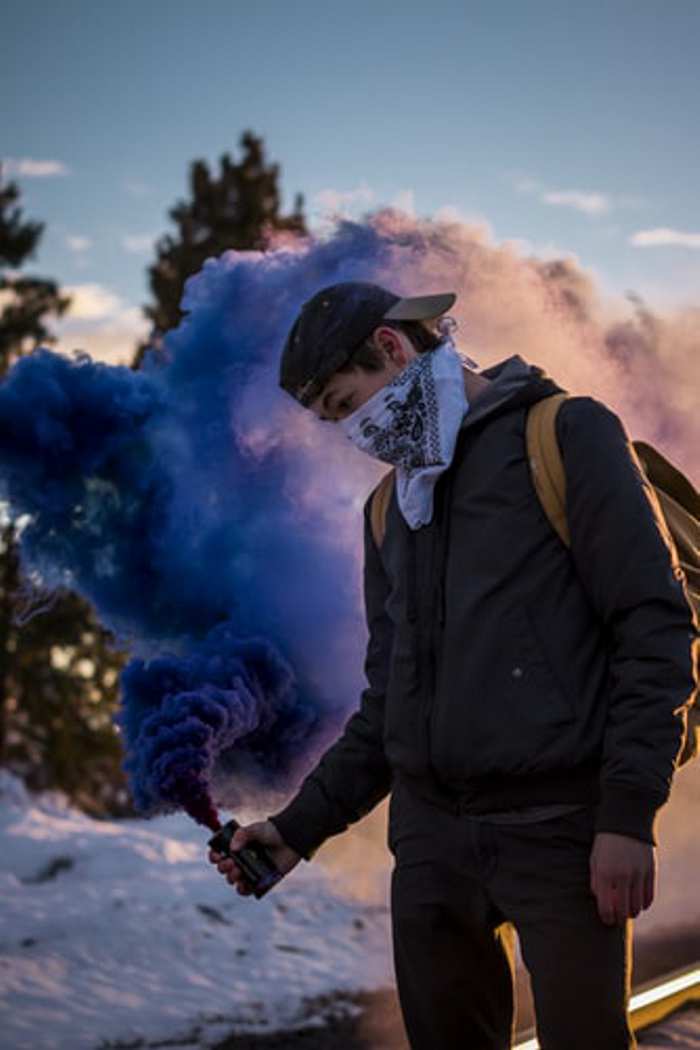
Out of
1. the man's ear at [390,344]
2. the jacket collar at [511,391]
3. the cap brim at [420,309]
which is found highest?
the cap brim at [420,309]

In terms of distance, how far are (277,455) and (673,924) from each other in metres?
4.28

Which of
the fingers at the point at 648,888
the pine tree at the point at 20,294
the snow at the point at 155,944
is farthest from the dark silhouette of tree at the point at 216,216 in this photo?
the fingers at the point at 648,888

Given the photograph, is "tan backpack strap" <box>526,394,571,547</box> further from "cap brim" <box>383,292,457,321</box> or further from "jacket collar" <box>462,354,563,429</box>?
"cap brim" <box>383,292,457,321</box>

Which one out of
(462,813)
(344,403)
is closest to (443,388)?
(344,403)

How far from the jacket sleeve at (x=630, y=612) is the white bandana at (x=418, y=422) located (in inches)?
9.4

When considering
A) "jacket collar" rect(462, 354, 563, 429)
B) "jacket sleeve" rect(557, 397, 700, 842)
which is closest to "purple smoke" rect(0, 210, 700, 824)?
"jacket collar" rect(462, 354, 563, 429)

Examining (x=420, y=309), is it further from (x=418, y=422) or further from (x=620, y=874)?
(x=620, y=874)

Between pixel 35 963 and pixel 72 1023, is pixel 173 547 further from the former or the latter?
pixel 35 963

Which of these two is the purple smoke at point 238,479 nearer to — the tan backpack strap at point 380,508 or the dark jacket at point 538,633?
the tan backpack strap at point 380,508

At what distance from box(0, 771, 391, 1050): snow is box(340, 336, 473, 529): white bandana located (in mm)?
3601

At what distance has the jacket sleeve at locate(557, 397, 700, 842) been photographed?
6.74 feet

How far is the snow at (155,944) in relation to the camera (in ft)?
18.0

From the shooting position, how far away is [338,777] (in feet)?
8.73

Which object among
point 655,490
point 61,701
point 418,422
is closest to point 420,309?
point 418,422
